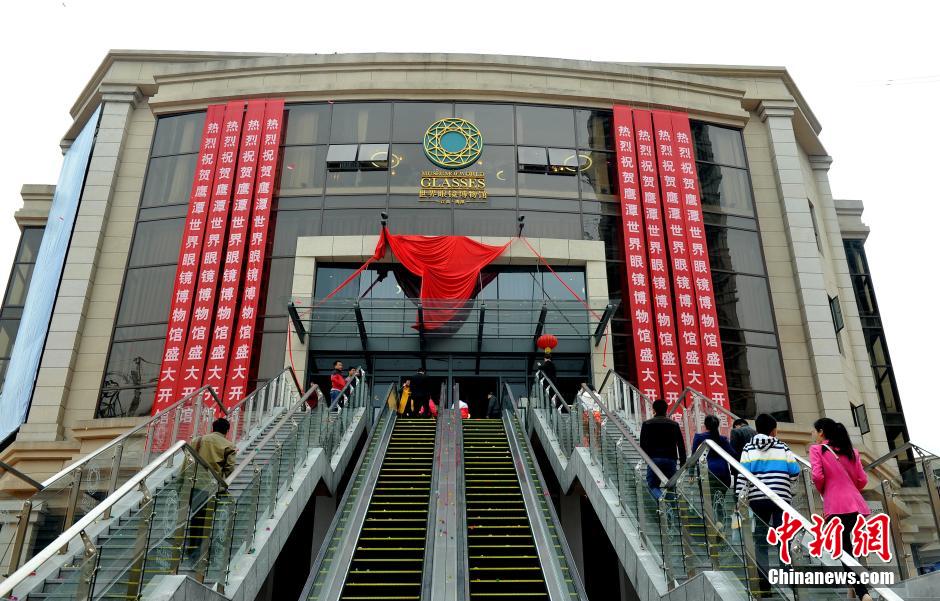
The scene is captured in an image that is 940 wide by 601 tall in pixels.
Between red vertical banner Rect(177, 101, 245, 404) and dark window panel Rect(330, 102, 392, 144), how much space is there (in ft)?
9.85

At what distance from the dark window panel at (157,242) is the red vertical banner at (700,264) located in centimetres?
1501

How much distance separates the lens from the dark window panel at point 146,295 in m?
21.6

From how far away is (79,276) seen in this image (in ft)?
71.8

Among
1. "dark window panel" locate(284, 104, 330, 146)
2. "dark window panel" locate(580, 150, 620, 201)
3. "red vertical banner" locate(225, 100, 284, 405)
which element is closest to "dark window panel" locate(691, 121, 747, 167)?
"dark window panel" locate(580, 150, 620, 201)

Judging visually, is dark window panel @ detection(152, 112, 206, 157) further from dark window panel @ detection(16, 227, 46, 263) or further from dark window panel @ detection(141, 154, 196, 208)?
dark window panel @ detection(16, 227, 46, 263)

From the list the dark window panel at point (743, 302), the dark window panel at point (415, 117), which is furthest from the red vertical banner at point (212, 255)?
the dark window panel at point (743, 302)

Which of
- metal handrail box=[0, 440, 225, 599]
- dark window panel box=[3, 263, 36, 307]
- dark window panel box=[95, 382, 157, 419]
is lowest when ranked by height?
metal handrail box=[0, 440, 225, 599]

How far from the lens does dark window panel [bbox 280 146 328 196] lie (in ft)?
75.7

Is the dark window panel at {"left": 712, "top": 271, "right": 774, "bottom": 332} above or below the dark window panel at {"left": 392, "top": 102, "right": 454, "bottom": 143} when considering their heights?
below

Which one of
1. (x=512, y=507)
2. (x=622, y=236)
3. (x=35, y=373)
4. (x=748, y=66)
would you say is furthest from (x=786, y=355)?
(x=35, y=373)

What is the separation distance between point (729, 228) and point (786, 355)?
422 cm

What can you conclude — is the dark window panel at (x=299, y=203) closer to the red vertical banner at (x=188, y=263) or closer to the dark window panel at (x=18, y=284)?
the red vertical banner at (x=188, y=263)

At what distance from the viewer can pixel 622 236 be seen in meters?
22.6

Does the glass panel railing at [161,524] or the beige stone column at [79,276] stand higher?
the beige stone column at [79,276]
